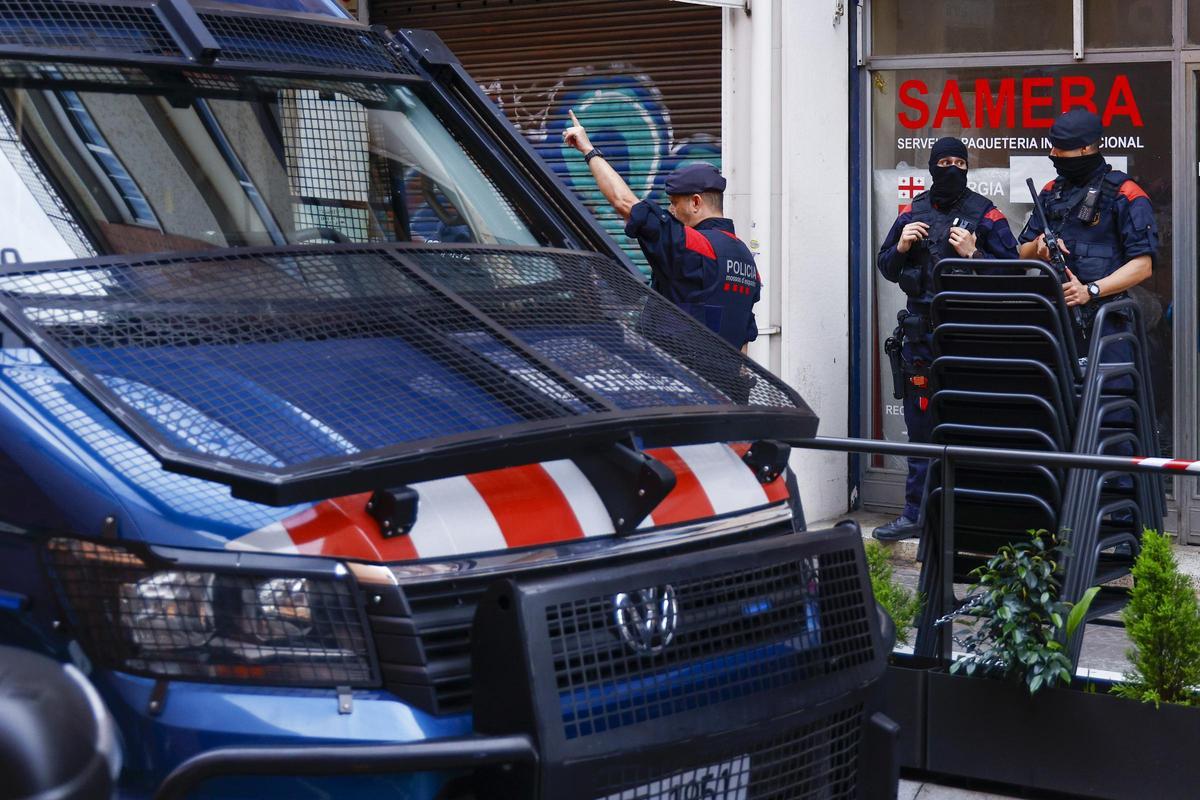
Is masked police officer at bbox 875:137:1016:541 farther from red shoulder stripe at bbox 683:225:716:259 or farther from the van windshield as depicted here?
the van windshield

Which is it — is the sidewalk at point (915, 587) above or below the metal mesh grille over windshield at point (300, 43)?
below

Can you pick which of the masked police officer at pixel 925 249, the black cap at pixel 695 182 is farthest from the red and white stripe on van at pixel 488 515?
the masked police officer at pixel 925 249

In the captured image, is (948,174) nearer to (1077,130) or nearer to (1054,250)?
(1054,250)

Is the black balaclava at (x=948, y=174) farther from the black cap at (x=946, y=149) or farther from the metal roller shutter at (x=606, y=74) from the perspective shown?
the metal roller shutter at (x=606, y=74)

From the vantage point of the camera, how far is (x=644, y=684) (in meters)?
3.19

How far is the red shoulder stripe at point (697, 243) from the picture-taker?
6906 mm

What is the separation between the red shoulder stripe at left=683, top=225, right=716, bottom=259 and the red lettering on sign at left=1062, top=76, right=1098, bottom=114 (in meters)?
2.95

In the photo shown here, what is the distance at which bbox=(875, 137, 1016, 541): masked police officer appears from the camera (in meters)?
8.19

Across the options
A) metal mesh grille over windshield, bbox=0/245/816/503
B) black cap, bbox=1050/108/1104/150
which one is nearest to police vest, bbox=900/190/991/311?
black cap, bbox=1050/108/1104/150

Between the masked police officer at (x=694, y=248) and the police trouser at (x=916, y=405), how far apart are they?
1.63 metres

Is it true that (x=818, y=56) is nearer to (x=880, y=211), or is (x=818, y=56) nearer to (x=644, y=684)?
(x=880, y=211)

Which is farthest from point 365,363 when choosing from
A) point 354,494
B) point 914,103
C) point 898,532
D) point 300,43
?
point 914,103

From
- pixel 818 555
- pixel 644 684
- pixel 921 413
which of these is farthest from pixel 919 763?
pixel 921 413

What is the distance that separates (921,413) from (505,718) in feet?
19.3
